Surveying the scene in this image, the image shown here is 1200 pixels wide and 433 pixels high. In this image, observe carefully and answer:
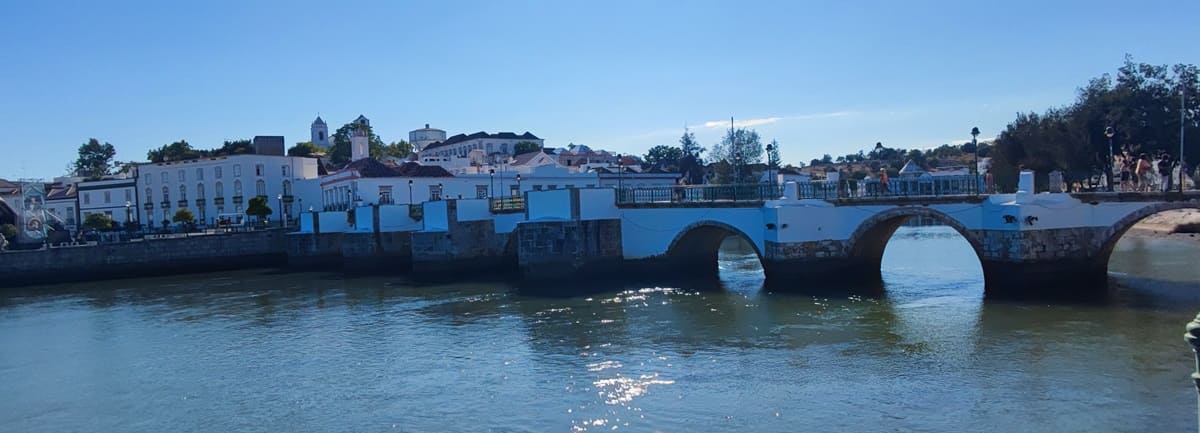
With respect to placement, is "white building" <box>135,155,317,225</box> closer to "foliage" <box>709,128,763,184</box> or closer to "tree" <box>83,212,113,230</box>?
"tree" <box>83,212,113,230</box>

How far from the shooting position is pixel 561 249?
90.0 feet

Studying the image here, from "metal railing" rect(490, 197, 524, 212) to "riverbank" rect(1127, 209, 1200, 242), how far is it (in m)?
27.8

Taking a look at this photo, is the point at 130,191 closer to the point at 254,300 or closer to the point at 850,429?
the point at 254,300

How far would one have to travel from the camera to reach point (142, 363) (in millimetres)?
17109

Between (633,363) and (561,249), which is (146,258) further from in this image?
(633,363)

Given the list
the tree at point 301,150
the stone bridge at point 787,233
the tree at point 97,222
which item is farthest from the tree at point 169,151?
the stone bridge at point 787,233

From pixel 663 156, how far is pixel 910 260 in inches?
1868

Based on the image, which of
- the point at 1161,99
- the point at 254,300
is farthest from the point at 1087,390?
the point at 1161,99

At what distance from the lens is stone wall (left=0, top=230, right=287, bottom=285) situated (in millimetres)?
36094

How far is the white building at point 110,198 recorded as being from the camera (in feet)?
193

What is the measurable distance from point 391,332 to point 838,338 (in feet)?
33.0

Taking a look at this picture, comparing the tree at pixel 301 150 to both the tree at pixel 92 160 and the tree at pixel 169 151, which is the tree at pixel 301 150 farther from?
the tree at pixel 92 160

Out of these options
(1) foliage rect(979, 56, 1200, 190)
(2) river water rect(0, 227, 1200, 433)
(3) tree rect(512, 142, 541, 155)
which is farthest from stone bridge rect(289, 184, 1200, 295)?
(3) tree rect(512, 142, 541, 155)

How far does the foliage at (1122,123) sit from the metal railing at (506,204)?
18153 millimetres
